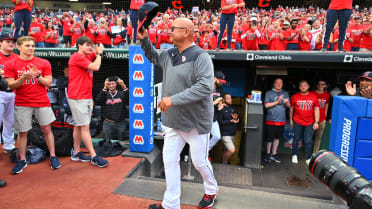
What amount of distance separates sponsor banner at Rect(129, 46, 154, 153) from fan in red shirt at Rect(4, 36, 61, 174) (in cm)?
123

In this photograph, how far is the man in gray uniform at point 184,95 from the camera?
2.11 meters

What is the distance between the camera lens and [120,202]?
2.75 meters

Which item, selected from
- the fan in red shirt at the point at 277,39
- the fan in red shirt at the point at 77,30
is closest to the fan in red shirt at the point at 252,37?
the fan in red shirt at the point at 277,39

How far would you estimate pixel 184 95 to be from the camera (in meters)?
1.98

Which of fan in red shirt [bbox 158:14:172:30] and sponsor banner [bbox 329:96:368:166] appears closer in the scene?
sponsor banner [bbox 329:96:368:166]

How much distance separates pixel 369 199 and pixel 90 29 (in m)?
8.69

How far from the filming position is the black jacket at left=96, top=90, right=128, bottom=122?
4902mm

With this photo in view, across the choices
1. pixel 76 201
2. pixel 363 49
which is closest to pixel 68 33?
pixel 76 201

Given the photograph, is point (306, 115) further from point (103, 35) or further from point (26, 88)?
point (103, 35)

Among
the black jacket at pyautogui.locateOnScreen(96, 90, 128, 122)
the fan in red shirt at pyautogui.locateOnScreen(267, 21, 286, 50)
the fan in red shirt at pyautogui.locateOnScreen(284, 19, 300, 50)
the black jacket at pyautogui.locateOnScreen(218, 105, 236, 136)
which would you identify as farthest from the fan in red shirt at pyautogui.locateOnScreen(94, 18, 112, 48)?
the fan in red shirt at pyautogui.locateOnScreen(284, 19, 300, 50)

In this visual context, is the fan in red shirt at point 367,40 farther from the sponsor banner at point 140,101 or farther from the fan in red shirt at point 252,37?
the sponsor banner at point 140,101

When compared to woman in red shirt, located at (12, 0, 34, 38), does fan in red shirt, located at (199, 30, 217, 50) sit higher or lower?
lower

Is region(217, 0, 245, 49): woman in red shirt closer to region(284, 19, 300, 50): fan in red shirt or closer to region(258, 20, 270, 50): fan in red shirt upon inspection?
region(284, 19, 300, 50): fan in red shirt

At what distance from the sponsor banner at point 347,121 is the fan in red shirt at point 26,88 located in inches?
144
